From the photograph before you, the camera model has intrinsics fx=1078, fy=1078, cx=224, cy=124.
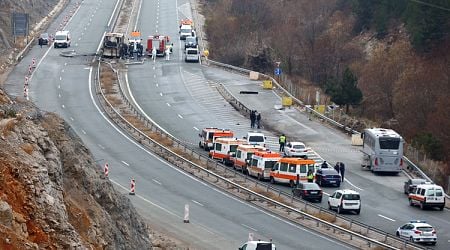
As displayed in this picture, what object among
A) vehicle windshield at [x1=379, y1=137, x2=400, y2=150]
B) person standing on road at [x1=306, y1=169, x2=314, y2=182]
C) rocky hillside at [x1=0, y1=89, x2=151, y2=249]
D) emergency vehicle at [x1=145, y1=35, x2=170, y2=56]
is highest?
rocky hillside at [x1=0, y1=89, x2=151, y2=249]

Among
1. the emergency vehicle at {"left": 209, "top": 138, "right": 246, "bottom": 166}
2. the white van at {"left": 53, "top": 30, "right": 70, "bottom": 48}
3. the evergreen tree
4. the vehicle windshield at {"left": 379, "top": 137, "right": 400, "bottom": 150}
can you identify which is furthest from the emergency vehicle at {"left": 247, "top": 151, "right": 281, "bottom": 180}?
the white van at {"left": 53, "top": 30, "right": 70, "bottom": 48}

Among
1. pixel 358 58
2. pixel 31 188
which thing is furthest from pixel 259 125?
pixel 31 188

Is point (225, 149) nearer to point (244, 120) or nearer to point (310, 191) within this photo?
point (310, 191)

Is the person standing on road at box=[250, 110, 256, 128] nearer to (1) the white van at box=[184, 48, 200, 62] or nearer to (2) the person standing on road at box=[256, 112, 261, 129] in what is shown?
(2) the person standing on road at box=[256, 112, 261, 129]

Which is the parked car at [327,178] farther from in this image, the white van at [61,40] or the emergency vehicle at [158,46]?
the white van at [61,40]

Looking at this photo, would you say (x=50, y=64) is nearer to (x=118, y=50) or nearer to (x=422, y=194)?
(x=118, y=50)

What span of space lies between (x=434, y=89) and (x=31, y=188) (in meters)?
68.9

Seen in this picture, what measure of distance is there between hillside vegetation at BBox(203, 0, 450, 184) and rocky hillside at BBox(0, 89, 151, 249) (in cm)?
3747

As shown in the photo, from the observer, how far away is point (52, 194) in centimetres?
2078

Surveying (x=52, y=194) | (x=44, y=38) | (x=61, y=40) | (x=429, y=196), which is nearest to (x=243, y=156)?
(x=429, y=196)

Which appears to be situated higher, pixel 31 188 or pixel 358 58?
A: pixel 31 188

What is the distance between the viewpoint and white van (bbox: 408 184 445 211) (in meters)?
47.8

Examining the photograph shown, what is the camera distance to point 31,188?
20.1 meters

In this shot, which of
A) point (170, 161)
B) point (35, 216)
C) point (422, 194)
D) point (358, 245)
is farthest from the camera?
point (170, 161)
